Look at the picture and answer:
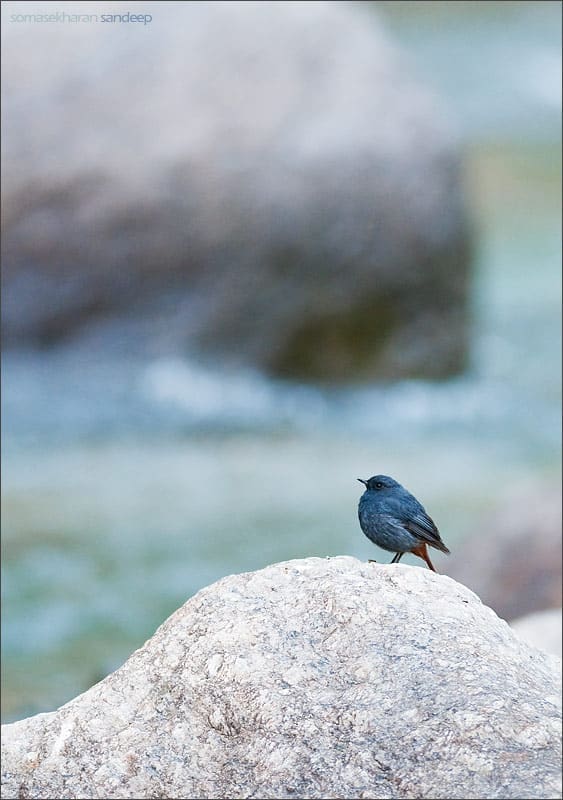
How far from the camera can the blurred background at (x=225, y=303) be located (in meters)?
6.52

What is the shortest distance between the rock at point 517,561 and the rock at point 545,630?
88 cm

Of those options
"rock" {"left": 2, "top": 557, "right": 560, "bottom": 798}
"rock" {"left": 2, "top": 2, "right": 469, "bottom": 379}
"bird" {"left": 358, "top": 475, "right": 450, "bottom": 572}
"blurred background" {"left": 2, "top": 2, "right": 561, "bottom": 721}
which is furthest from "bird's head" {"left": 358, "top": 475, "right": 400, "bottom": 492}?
"rock" {"left": 2, "top": 2, "right": 469, "bottom": 379}

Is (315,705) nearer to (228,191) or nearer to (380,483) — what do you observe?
(380,483)

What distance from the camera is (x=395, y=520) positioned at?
7.45 ft

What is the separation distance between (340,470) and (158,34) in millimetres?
2880

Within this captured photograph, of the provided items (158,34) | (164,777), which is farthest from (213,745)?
(158,34)

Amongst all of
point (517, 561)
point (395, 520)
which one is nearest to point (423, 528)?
point (395, 520)

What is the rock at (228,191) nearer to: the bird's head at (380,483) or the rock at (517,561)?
the rock at (517,561)

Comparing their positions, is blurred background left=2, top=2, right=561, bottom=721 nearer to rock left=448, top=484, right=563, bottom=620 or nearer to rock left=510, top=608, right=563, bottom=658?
rock left=448, top=484, right=563, bottom=620

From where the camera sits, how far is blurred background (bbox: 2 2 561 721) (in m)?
6.52

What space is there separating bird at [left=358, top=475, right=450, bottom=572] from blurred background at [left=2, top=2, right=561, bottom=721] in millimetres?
3971

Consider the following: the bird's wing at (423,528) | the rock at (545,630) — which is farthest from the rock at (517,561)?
the bird's wing at (423,528)

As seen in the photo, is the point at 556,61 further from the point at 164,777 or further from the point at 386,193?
the point at 164,777

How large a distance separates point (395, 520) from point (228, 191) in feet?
15.6
